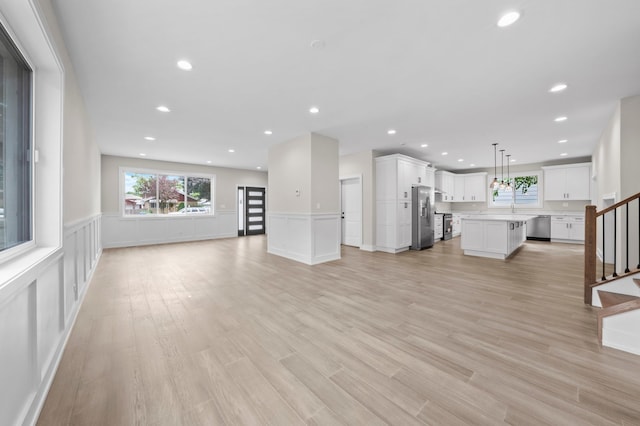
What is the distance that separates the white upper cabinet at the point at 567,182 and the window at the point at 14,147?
1133cm

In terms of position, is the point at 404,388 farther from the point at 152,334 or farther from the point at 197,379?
the point at 152,334

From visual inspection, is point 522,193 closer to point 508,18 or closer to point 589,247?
point 589,247

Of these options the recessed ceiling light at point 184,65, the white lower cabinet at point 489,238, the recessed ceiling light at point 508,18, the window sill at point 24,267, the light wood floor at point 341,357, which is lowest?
the light wood floor at point 341,357

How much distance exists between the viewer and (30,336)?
1.39m

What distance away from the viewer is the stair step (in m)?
2.45

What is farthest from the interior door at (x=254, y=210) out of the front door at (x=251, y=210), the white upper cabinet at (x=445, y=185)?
the white upper cabinet at (x=445, y=185)

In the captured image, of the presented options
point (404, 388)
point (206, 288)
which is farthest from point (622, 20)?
point (206, 288)

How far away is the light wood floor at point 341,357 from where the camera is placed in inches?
55.8

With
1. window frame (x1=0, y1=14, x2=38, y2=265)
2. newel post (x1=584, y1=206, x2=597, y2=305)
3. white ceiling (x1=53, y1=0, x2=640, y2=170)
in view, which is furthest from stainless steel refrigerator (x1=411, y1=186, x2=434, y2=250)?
window frame (x1=0, y1=14, x2=38, y2=265)

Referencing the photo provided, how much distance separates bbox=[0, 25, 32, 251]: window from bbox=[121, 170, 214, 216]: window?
6696 millimetres

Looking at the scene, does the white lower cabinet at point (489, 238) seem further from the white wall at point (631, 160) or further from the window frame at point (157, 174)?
the window frame at point (157, 174)

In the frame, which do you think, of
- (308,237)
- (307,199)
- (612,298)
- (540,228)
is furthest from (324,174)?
(540,228)

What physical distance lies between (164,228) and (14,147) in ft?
23.1

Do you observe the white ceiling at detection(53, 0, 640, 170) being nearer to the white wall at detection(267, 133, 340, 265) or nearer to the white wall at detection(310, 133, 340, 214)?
the white wall at detection(310, 133, 340, 214)
